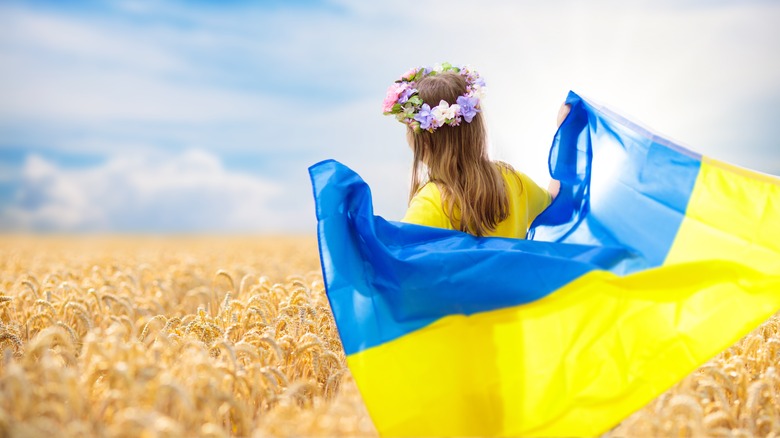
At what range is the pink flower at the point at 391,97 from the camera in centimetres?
464

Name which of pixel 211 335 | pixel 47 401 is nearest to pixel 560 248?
pixel 211 335

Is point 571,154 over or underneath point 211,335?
over

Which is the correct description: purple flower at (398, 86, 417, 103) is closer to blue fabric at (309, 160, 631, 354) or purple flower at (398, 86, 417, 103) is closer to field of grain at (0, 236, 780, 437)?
blue fabric at (309, 160, 631, 354)

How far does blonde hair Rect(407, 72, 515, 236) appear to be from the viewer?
14.1ft

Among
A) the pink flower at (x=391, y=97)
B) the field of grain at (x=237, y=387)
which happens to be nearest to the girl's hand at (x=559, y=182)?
the pink flower at (x=391, y=97)

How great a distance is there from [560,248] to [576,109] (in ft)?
4.39

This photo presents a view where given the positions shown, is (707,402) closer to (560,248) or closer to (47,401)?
(560,248)

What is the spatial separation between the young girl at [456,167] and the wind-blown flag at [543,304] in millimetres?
264

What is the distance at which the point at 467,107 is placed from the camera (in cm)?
448

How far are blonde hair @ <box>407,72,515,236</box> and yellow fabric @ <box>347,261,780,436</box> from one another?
82 centimetres

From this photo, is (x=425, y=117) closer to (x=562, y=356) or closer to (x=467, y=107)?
(x=467, y=107)

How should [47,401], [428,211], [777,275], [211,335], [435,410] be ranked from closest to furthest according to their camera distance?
[47,401] → [435,410] → [777,275] → [428,211] → [211,335]

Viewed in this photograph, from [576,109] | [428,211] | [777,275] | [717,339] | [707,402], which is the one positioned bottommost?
[707,402]

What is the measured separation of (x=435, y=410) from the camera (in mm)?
3594
